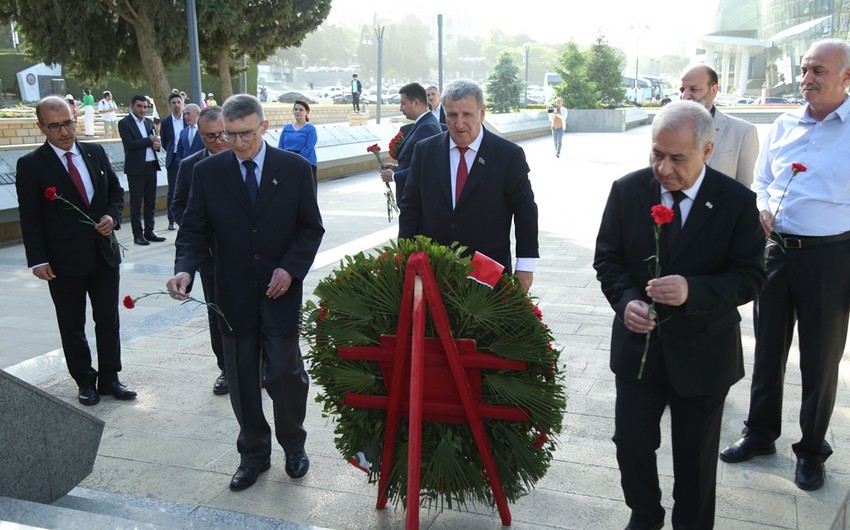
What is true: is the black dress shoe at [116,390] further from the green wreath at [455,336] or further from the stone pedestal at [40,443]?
the green wreath at [455,336]

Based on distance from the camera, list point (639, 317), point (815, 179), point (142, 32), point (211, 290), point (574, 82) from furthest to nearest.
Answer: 1. point (574, 82)
2. point (142, 32)
3. point (211, 290)
4. point (815, 179)
5. point (639, 317)

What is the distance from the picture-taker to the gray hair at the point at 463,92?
13.7ft

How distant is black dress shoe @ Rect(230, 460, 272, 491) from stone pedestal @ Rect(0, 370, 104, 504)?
70 cm

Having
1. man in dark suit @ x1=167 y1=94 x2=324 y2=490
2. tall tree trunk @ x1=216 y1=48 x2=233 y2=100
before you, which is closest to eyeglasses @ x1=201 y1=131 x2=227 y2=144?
man in dark suit @ x1=167 y1=94 x2=324 y2=490

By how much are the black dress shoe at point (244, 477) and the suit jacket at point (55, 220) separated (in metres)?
2.08

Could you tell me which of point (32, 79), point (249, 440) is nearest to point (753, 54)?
point (32, 79)

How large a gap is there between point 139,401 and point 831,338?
4252 mm

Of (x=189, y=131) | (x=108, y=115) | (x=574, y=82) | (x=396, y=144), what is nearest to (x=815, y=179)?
(x=396, y=144)

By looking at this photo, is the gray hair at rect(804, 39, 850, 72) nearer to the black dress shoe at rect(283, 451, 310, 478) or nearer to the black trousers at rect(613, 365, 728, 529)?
the black trousers at rect(613, 365, 728, 529)

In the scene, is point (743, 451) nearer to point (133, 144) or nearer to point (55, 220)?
point (55, 220)

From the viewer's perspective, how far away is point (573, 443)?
4.67 meters

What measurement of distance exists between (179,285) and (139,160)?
8459 millimetres

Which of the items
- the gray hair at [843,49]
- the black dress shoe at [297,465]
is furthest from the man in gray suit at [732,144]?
the black dress shoe at [297,465]

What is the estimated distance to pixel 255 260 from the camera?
165 inches
